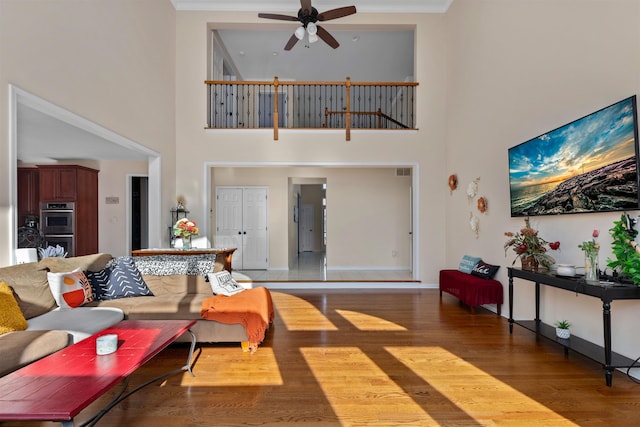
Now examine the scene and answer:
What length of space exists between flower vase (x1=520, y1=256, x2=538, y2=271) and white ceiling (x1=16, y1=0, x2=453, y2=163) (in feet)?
16.9

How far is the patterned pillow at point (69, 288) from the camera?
3.09 meters

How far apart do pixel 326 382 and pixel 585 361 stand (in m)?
2.41

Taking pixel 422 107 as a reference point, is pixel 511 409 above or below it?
below

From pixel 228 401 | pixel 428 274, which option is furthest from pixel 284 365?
pixel 428 274

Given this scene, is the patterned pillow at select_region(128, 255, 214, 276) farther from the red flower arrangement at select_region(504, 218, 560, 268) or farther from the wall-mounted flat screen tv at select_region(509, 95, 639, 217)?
the wall-mounted flat screen tv at select_region(509, 95, 639, 217)

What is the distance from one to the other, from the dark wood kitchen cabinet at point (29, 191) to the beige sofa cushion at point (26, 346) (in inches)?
230

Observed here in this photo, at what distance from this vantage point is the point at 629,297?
2.41 m

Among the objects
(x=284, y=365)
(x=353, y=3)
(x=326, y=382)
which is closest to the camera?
(x=326, y=382)

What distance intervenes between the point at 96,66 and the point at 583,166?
17.7 ft

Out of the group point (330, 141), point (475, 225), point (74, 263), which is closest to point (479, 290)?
point (475, 225)

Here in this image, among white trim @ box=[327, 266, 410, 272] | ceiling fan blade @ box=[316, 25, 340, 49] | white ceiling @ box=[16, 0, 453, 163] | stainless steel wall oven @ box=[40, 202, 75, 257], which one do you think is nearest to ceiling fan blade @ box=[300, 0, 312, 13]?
ceiling fan blade @ box=[316, 25, 340, 49]

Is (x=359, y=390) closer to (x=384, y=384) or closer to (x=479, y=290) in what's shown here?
(x=384, y=384)

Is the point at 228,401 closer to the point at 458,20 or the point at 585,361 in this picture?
the point at 585,361

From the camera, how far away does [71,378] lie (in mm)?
1754
